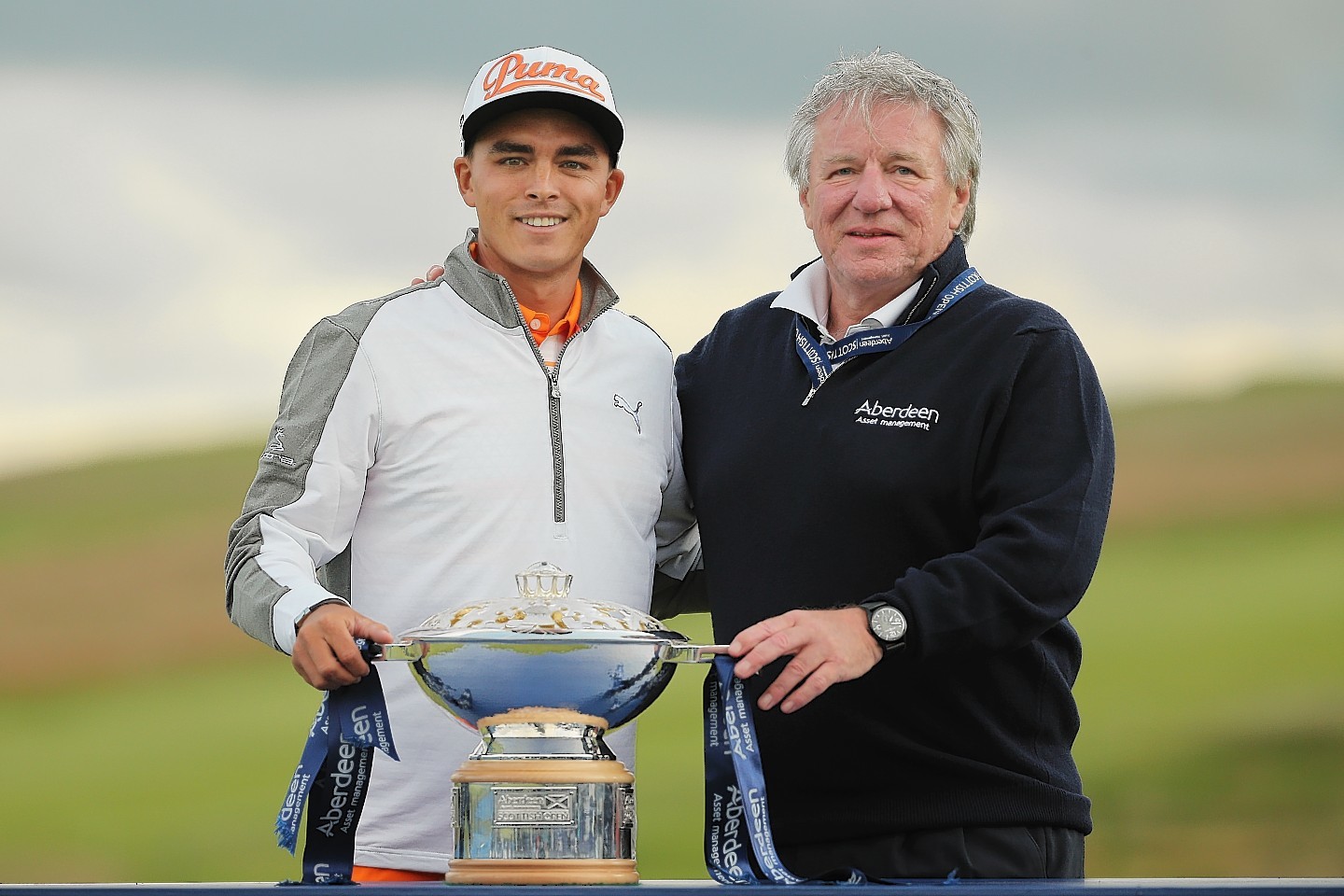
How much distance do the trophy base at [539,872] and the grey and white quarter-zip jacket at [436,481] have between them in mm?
515

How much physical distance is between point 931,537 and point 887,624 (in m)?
0.36

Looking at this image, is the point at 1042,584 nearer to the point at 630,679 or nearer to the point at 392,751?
the point at 630,679

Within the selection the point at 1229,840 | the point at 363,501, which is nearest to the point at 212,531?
the point at 1229,840

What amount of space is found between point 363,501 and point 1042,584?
97cm

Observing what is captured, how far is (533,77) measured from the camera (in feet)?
7.36

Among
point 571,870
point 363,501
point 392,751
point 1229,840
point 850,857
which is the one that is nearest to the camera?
point 571,870

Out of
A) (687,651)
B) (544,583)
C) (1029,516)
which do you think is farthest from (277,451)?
(1029,516)

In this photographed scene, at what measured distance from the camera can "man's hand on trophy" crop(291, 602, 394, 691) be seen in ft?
5.61

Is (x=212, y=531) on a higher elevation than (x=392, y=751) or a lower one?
higher

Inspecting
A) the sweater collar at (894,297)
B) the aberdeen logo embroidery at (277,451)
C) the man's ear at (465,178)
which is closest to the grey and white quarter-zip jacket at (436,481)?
the aberdeen logo embroidery at (277,451)

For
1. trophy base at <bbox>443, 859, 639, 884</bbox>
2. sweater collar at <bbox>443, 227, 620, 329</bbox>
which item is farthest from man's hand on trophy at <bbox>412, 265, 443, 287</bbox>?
trophy base at <bbox>443, 859, 639, 884</bbox>

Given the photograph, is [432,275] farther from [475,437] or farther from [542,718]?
[542,718]

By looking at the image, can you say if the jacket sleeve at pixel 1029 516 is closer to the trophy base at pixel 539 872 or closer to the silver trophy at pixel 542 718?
the silver trophy at pixel 542 718

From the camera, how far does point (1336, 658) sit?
41.6 feet
